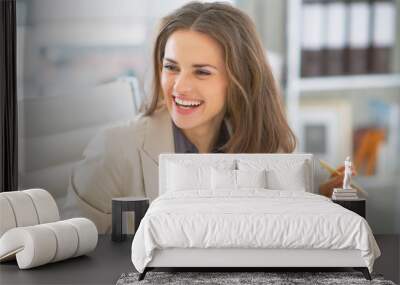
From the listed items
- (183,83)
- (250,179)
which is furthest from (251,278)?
(183,83)

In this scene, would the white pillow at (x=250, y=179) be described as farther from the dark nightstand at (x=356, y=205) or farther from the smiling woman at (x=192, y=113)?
the dark nightstand at (x=356, y=205)

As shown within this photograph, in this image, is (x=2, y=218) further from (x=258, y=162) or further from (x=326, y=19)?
(x=326, y=19)

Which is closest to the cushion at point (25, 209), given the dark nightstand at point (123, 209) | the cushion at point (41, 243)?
the cushion at point (41, 243)

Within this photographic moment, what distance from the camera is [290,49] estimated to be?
6707 millimetres

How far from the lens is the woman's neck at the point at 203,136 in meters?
6.68

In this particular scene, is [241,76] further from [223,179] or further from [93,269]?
[93,269]

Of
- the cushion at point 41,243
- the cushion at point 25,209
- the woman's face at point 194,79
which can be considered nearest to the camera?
the cushion at point 41,243

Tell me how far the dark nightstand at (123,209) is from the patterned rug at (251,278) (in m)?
1.29

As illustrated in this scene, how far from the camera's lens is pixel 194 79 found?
6.48 m

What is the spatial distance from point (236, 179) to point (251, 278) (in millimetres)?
1407

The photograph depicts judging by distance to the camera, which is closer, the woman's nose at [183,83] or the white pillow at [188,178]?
the white pillow at [188,178]

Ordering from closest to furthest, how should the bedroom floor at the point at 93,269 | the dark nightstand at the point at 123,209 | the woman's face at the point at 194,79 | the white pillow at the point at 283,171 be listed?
the bedroom floor at the point at 93,269
the white pillow at the point at 283,171
the dark nightstand at the point at 123,209
the woman's face at the point at 194,79

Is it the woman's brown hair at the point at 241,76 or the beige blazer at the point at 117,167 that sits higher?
the woman's brown hair at the point at 241,76

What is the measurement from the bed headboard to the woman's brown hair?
0.48 ft
